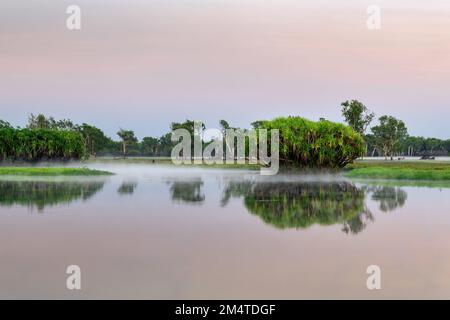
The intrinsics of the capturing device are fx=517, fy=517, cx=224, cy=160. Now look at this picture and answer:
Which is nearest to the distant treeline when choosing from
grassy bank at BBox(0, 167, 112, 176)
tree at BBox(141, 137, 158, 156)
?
grassy bank at BBox(0, 167, 112, 176)

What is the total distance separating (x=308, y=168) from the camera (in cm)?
4569

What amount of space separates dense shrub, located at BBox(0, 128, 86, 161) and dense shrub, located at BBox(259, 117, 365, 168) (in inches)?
999

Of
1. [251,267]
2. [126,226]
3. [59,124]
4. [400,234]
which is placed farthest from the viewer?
[59,124]

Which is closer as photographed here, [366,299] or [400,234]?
[366,299]

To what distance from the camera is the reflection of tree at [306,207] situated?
1543 cm

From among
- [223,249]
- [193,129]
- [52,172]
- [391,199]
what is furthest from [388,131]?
[223,249]

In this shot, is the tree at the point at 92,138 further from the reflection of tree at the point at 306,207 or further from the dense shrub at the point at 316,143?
the reflection of tree at the point at 306,207

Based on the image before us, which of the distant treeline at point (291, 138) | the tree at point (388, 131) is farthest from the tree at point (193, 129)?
the tree at point (388, 131)

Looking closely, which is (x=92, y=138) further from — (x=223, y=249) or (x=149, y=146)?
(x=223, y=249)

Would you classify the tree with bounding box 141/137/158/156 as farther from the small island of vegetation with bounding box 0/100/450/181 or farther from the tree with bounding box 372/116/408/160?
the tree with bounding box 372/116/408/160

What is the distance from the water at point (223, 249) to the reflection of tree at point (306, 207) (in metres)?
0.05
